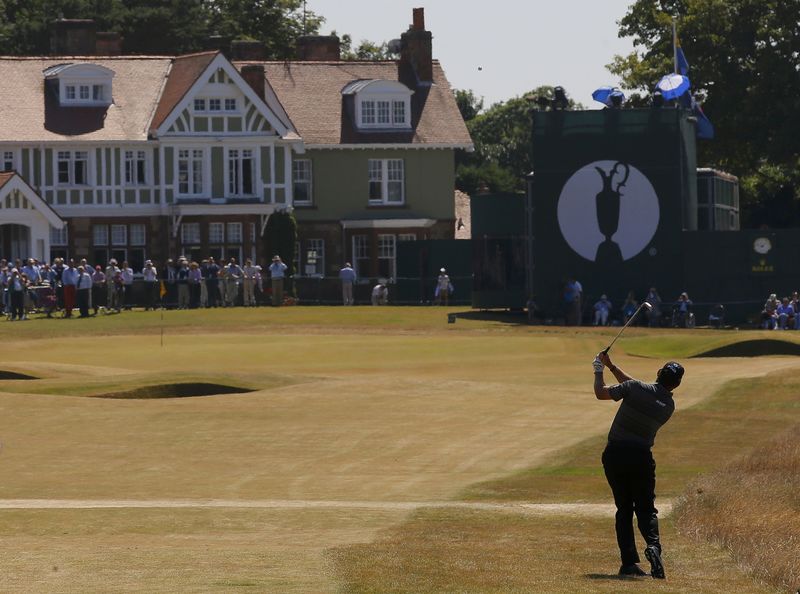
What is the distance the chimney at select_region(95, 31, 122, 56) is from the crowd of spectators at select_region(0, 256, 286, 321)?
18.7m

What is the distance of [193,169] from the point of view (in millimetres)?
79500

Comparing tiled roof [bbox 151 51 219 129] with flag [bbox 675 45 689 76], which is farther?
tiled roof [bbox 151 51 219 129]

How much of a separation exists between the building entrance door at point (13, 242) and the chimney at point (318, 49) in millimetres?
24094

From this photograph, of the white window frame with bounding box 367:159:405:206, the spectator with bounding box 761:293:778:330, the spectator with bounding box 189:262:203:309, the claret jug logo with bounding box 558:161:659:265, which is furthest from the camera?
the white window frame with bounding box 367:159:405:206

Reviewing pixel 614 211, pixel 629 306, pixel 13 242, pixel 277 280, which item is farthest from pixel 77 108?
pixel 629 306

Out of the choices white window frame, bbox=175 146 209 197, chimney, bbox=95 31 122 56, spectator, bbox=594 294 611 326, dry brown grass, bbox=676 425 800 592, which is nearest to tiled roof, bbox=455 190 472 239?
chimney, bbox=95 31 122 56

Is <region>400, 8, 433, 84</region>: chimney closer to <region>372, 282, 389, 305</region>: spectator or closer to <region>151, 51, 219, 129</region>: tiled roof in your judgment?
<region>151, 51, 219, 129</region>: tiled roof

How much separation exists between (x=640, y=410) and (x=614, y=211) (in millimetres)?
44004

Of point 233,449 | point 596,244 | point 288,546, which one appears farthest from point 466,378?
point 288,546

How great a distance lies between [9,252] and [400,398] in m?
39.3

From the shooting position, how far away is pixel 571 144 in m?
60.9

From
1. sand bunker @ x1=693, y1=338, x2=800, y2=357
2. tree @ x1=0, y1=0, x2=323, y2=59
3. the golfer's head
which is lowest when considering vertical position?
sand bunker @ x1=693, y1=338, x2=800, y2=357

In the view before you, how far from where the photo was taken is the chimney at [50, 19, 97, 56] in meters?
85.5

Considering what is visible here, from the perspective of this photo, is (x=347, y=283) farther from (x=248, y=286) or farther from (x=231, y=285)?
(x=231, y=285)
